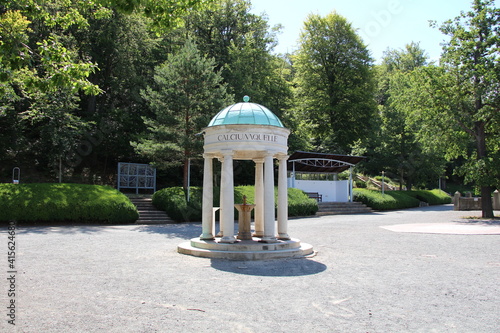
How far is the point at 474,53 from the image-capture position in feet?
82.9

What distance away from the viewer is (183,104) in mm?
24359

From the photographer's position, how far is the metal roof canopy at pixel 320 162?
102ft

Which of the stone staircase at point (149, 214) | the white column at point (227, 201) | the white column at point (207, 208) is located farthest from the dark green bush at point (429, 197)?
the white column at point (227, 201)

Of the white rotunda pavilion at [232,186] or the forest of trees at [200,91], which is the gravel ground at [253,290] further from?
the forest of trees at [200,91]

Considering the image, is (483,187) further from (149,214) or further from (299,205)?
(149,214)

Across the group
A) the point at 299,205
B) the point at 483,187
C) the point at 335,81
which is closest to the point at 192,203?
the point at 299,205

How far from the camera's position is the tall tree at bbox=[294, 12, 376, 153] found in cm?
4428

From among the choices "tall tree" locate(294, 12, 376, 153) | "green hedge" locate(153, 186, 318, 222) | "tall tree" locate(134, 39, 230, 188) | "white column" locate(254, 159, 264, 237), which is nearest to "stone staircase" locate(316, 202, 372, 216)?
"green hedge" locate(153, 186, 318, 222)

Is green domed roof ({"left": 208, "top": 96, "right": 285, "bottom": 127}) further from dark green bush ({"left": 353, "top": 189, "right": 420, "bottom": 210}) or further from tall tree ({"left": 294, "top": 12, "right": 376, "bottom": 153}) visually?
tall tree ({"left": 294, "top": 12, "right": 376, "bottom": 153})

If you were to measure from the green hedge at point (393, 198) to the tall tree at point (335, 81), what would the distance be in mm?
8251

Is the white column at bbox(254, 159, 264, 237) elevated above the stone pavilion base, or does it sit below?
above

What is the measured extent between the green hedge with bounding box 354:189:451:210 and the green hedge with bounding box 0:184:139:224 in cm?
1968

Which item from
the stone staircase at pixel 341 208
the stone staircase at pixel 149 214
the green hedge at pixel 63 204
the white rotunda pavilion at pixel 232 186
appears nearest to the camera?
the white rotunda pavilion at pixel 232 186

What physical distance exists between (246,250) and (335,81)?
37.4m
